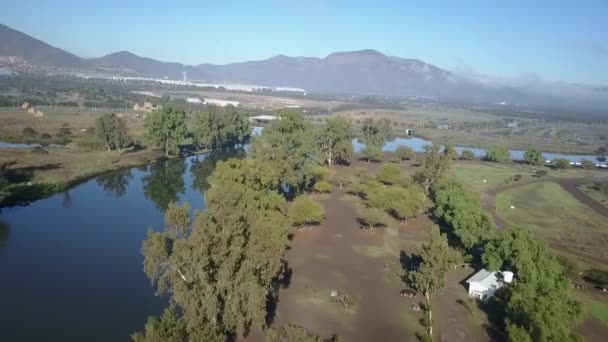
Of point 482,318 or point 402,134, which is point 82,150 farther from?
point 402,134

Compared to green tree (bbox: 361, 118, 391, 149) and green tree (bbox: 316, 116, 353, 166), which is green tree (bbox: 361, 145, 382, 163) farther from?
green tree (bbox: 316, 116, 353, 166)

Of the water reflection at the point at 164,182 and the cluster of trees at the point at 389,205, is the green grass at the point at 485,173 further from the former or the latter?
the water reflection at the point at 164,182

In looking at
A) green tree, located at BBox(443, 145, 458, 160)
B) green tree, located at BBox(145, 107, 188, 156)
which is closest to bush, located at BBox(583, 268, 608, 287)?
green tree, located at BBox(443, 145, 458, 160)

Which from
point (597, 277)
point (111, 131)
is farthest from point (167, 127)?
point (597, 277)

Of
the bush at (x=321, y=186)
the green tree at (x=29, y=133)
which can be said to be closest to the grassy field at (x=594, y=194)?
the bush at (x=321, y=186)

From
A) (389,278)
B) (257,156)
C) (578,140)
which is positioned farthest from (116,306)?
(578,140)
